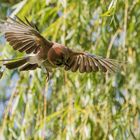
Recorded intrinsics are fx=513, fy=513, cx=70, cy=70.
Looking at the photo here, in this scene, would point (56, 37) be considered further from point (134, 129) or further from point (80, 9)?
point (134, 129)

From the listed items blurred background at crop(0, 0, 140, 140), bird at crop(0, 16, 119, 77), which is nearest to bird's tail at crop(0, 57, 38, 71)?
bird at crop(0, 16, 119, 77)

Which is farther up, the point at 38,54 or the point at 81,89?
the point at 38,54

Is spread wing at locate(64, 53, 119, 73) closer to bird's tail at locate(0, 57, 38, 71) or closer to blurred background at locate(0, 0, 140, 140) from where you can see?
bird's tail at locate(0, 57, 38, 71)

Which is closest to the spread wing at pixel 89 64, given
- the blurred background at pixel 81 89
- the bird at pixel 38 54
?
the bird at pixel 38 54

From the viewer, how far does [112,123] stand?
1.65 metres

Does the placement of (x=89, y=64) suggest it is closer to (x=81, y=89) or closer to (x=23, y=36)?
(x=23, y=36)

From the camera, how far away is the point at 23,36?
0.91 m

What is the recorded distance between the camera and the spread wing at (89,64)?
3.26ft

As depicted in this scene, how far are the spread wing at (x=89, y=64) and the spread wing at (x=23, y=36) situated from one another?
7 centimetres

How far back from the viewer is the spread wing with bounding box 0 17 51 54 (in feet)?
2.92

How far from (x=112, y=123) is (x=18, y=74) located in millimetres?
382

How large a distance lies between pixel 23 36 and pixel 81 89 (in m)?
0.82

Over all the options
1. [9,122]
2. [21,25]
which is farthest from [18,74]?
[21,25]

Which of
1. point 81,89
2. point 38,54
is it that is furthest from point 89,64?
point 81,89
